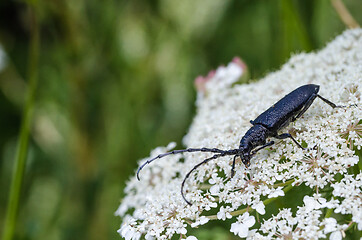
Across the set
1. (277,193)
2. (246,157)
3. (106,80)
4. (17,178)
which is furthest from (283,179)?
(106,80)

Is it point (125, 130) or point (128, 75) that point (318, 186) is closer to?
point (125, 130)

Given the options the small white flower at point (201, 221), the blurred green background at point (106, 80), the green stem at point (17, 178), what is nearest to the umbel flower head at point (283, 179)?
the small white flower at point (201, 221)

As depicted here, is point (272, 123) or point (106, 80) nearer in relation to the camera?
point (272, 123)

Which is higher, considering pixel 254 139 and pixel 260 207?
pixel 254 139

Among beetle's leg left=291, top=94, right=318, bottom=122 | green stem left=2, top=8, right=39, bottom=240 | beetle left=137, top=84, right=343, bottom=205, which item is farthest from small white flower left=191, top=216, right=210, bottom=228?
green stem left=2, top=8, right=39, bottom=240

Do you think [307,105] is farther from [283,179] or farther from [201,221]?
[201,221]

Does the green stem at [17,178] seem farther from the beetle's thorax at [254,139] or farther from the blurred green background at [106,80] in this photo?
the beetle's thorax at [254,139]
